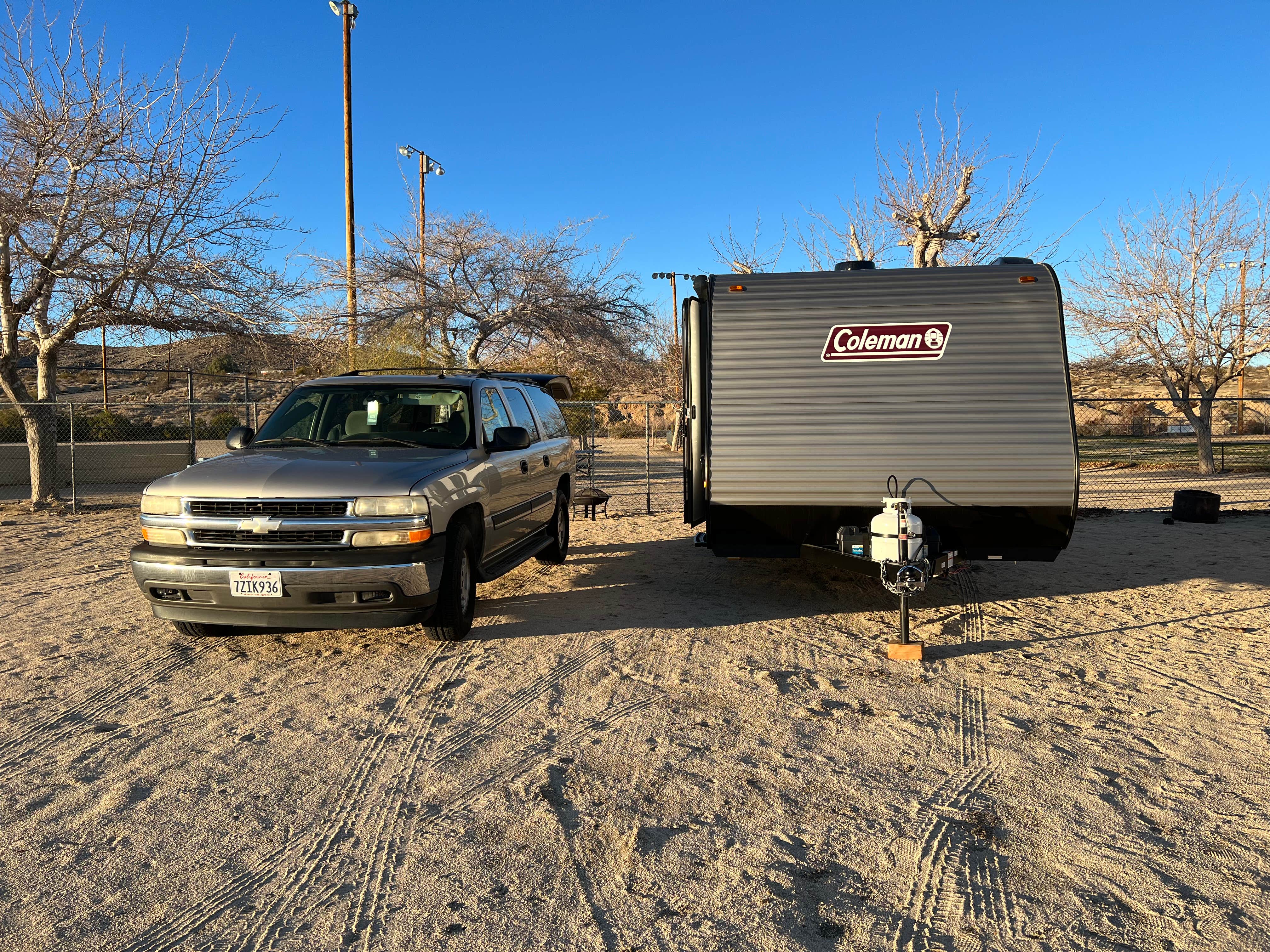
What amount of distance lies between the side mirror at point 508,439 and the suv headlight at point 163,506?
218cm

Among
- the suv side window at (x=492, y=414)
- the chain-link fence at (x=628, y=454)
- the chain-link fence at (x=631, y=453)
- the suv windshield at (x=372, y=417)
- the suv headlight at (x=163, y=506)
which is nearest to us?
the suv headlight at (x=163, y=506)

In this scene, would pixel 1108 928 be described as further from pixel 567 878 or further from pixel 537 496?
pixel 537 496

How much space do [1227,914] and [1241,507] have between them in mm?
13644

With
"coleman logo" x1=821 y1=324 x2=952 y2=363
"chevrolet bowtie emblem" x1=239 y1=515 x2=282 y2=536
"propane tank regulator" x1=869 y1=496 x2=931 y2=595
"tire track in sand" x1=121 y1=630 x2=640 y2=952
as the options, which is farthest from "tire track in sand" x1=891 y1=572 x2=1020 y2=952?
"chevrolet bowtie emblem" x1=239 y1=515 x2=282 y2=536

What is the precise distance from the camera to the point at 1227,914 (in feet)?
9.52

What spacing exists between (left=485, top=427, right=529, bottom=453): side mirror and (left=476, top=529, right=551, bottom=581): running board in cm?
86

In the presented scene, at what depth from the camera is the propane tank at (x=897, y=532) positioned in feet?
18.7

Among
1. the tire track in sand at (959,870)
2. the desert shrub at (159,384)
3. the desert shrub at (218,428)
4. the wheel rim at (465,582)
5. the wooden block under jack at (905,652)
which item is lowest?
the tire track in sand at (959,870)

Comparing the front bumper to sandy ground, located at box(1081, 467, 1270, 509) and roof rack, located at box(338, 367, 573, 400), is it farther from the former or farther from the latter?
sandy ground, located at box(1081, 467, 1270, 509)

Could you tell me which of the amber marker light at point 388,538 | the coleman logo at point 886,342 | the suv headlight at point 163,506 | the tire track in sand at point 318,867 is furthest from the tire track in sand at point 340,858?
the coleman logo at point 886,342

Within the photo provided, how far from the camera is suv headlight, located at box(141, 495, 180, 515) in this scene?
5.44m

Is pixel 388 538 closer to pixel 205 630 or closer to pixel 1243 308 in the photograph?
pixel 205 630

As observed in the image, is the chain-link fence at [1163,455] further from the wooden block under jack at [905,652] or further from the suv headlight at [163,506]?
the suv headlight at [163,506]

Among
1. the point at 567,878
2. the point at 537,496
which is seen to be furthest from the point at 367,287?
the point at 567,878
